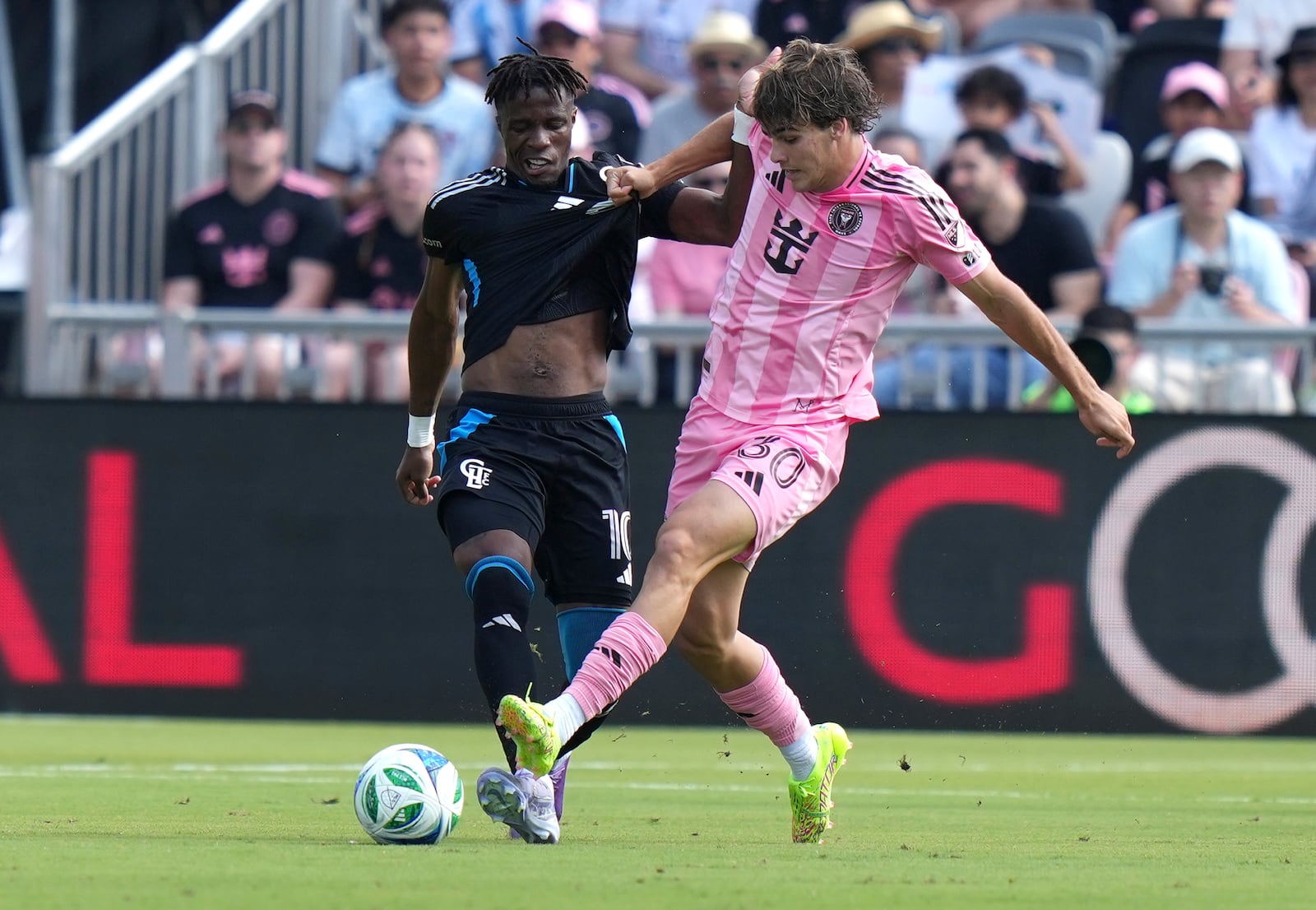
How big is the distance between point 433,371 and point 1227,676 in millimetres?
5105

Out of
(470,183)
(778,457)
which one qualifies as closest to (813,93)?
(778,457)

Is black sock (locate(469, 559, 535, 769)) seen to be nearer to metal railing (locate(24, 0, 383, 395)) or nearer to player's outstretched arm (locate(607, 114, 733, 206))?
player's outstretched arm (locate(607, 114, 733, 206))

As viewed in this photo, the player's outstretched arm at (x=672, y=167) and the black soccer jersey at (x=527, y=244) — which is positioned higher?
the player's outstretched arm at (x=672, y=167)

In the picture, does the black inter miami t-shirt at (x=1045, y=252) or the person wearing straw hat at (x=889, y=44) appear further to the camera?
the person wearing straw hat at (x=889, y=44)

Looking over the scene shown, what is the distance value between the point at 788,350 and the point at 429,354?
1.12 meters

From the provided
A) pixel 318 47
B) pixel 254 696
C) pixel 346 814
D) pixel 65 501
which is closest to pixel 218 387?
pixel 65 501

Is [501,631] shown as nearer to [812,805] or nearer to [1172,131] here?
[812,805]

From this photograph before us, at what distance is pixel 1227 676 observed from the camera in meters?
9.74

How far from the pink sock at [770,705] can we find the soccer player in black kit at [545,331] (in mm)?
457

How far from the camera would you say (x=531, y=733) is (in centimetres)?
492

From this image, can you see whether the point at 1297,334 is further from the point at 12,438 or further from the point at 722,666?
the point at 12,438

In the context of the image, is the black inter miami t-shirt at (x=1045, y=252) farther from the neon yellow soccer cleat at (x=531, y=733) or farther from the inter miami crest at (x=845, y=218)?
the neon yellow soccer cleat at (x=531, y=733)

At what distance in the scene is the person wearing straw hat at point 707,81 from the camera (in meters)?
12.0

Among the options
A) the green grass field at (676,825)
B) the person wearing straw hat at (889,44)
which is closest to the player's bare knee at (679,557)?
the green grass field at (676,825)
